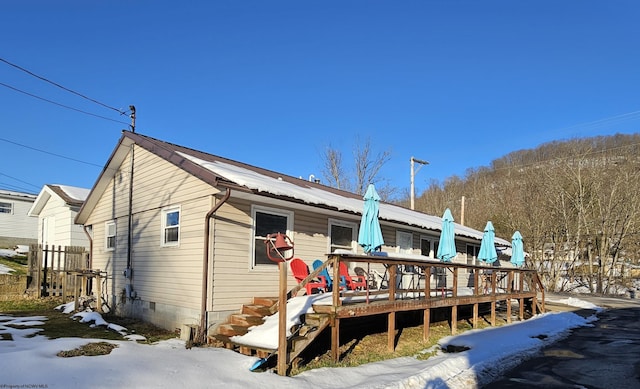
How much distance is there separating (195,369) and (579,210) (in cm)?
3219

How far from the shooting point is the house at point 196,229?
8.83m

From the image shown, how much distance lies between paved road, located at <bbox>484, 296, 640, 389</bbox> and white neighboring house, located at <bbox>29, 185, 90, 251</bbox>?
55.3ft

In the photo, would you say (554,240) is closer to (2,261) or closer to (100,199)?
(100,199)

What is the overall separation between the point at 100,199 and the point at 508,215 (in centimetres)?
3152

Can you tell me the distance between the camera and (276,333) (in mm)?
7332

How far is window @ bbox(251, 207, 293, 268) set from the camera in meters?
9.59

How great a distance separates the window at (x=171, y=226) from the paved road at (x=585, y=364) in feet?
22.6

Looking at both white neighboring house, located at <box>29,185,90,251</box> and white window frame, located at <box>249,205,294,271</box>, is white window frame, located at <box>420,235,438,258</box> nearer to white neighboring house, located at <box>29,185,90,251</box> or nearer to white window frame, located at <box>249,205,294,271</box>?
white window frame, located at <box>249,205,294,271</box>

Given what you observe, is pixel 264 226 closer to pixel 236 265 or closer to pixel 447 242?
pixel 236 265

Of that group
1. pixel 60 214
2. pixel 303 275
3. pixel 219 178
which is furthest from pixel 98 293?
pixel 60 214

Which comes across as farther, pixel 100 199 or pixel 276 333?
pixel 100 199

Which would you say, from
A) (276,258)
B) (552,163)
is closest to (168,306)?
(276,258)

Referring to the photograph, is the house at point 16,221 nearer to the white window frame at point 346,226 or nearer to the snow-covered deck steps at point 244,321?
the white window frame at point 346,226

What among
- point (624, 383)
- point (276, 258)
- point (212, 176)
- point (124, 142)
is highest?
point (124, 142)
